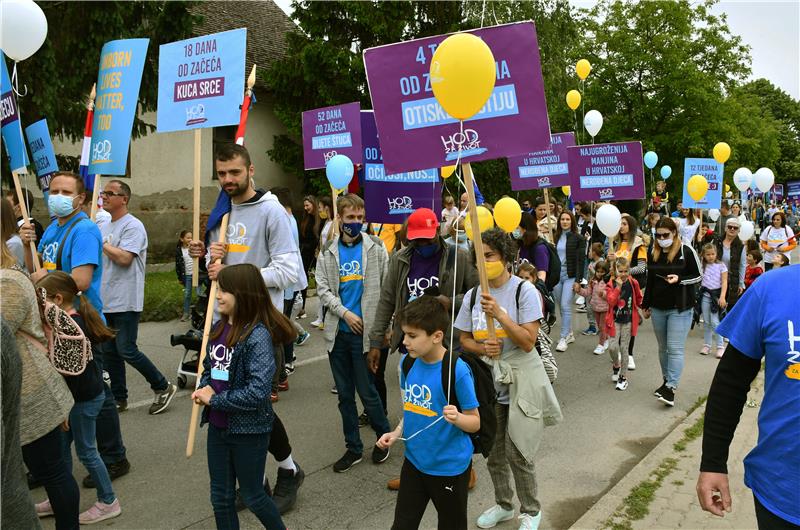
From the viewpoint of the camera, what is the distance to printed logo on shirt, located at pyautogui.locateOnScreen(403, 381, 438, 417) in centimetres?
341

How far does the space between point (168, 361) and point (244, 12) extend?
18.6m

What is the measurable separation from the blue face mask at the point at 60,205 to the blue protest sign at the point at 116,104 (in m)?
0.74

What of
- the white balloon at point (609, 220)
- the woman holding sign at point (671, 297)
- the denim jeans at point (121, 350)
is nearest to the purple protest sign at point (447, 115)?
the denim jeans at point (121, 350)

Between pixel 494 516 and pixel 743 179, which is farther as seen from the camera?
pixel 743 179

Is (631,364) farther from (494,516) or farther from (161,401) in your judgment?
(161,401)

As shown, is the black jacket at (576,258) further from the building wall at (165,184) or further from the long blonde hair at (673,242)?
the building wall at (165,184)

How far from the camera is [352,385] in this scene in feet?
17.3

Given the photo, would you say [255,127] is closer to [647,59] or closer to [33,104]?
[33,104]

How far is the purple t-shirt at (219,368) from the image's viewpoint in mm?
3533

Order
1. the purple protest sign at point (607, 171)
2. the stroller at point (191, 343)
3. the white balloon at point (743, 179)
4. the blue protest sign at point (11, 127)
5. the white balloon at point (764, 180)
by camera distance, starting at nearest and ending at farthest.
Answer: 1. the blue protest sign at point (11, 127)
2. the stroller at point (191, 343)
3. the purple protest sign at point (607, 171)
4. the white balloon at point (743, 179)
5. the white balloon at point (764, 180)

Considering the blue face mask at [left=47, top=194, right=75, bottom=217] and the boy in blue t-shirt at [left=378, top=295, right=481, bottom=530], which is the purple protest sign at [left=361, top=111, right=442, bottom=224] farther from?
the boy in blue t-shirt at [left=378, top=295, right=481, bottom=530]

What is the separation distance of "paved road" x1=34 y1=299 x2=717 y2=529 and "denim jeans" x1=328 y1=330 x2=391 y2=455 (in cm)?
29

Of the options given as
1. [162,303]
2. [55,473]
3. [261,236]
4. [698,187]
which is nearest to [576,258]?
[698,187]

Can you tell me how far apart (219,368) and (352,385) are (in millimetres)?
1773
